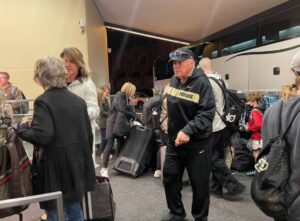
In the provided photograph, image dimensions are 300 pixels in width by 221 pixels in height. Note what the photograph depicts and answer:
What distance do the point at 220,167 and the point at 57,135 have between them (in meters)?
2.17

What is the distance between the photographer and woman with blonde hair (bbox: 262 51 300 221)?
1.39 m

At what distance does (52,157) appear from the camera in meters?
1.92

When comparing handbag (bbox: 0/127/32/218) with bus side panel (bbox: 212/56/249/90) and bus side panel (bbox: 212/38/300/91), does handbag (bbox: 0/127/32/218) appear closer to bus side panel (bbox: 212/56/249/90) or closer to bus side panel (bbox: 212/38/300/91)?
bus side panel (bbox: 212/38/300/91)

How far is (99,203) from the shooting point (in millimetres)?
2824

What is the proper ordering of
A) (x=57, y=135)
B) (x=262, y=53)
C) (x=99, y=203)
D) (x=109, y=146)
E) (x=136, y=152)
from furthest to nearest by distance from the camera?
(x=262, y=53) < (x=109, y=146) < (x=136, y=152) < (x=99, y=203) < (x=57, y=135)

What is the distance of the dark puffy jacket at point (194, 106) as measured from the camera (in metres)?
2.51

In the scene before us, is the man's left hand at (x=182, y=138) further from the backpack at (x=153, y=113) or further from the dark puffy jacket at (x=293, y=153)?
the backpack at (x=153, y=113)

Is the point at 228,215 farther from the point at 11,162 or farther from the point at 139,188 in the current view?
the point at 11,162

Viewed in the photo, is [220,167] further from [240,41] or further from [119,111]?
→ [240,41]

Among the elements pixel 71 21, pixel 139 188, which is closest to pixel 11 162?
pixel 139 188

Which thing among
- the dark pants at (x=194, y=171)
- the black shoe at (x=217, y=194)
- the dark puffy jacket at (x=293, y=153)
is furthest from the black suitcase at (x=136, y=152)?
the dark puffy jacket at (x=293, y=153)

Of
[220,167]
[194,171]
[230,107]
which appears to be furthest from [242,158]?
[194,171]

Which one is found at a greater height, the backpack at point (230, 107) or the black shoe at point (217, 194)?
Result: the backpack at point (230, 107)

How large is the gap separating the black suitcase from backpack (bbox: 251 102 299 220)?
3142mm
